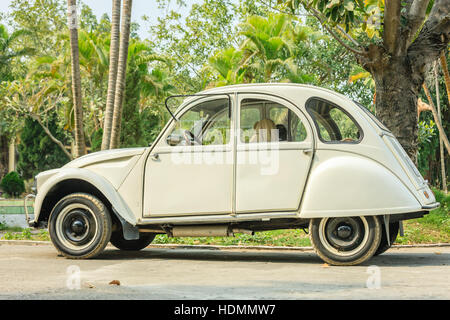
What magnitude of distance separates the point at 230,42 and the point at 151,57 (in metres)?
5.46

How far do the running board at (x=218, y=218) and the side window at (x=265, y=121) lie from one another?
3.05 feet

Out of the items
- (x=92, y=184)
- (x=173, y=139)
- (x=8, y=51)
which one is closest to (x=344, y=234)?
(x=173, y=139)

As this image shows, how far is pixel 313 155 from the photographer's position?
7.22 meters

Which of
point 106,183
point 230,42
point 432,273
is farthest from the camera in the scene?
point 230,42

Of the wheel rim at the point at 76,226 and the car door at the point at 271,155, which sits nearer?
the car door at the point at 271,155

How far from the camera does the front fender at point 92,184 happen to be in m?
7.86

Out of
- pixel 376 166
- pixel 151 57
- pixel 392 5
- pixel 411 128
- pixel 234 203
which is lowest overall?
pixel 234 203

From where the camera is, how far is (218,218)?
7.48 meters

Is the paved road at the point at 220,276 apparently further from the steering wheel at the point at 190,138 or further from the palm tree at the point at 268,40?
the palm tree at the point at 268,40

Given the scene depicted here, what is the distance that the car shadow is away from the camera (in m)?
7.79

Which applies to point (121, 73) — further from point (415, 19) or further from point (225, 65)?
point (225, 65)

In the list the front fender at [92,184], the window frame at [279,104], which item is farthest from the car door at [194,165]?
the front fender at [92,184]

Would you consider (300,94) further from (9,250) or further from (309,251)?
(9,250)
